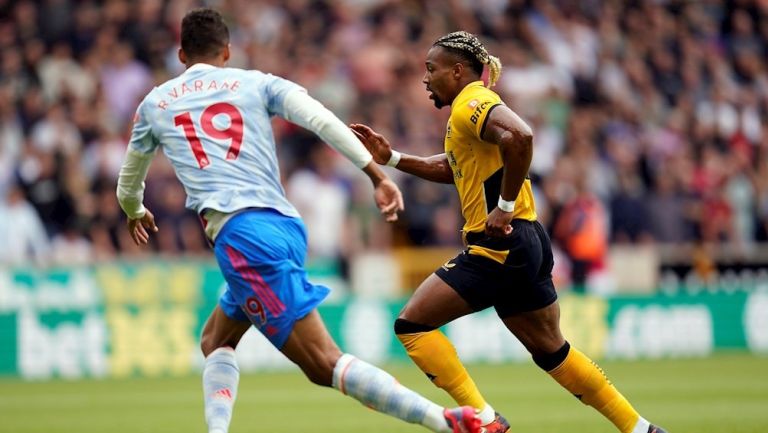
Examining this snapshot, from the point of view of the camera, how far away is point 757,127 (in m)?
22.0

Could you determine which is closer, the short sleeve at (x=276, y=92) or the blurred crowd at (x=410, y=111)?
the short sleeve at (x=276, y=92)

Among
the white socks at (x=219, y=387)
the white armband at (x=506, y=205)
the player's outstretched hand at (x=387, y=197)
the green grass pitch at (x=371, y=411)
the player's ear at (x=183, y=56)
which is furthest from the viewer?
the green grass pitch at (x=371, y=411)

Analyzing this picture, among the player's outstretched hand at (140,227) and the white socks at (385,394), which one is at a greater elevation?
the player's outstretched hand at (140,227)

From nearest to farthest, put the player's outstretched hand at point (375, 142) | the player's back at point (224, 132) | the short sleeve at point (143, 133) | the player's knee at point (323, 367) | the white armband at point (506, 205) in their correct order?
the player's knee at point (323, 367)
the player's back at point (224, 132)
the short sleeve at point (143, 133)
the white armband at point (506, 205)
the player's outstretched hand at point (375, 142)

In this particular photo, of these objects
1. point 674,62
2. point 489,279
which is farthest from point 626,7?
point 489,279

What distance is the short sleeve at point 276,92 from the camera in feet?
22.5

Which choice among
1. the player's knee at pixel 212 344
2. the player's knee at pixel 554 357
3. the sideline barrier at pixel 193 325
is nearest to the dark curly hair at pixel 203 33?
the player's knee at pixel 212 344

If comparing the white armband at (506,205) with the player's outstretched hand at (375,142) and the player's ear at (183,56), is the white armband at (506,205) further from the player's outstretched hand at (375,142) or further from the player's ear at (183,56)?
the player's ear at (183,56)

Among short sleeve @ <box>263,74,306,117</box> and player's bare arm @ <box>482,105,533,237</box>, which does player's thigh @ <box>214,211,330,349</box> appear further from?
player's bare arm @ <box>482,105,533,237</box>

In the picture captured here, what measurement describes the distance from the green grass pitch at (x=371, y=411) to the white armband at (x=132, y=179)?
2906mm

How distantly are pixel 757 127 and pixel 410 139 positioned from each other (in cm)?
673

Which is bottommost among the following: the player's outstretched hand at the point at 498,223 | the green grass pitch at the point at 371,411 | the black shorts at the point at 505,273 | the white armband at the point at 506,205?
the green grass pitch at the point at 371,411

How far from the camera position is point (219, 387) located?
7.49 m

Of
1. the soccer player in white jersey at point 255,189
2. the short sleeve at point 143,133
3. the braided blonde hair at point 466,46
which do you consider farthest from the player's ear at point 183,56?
the braided blonde hair at point 466,46
